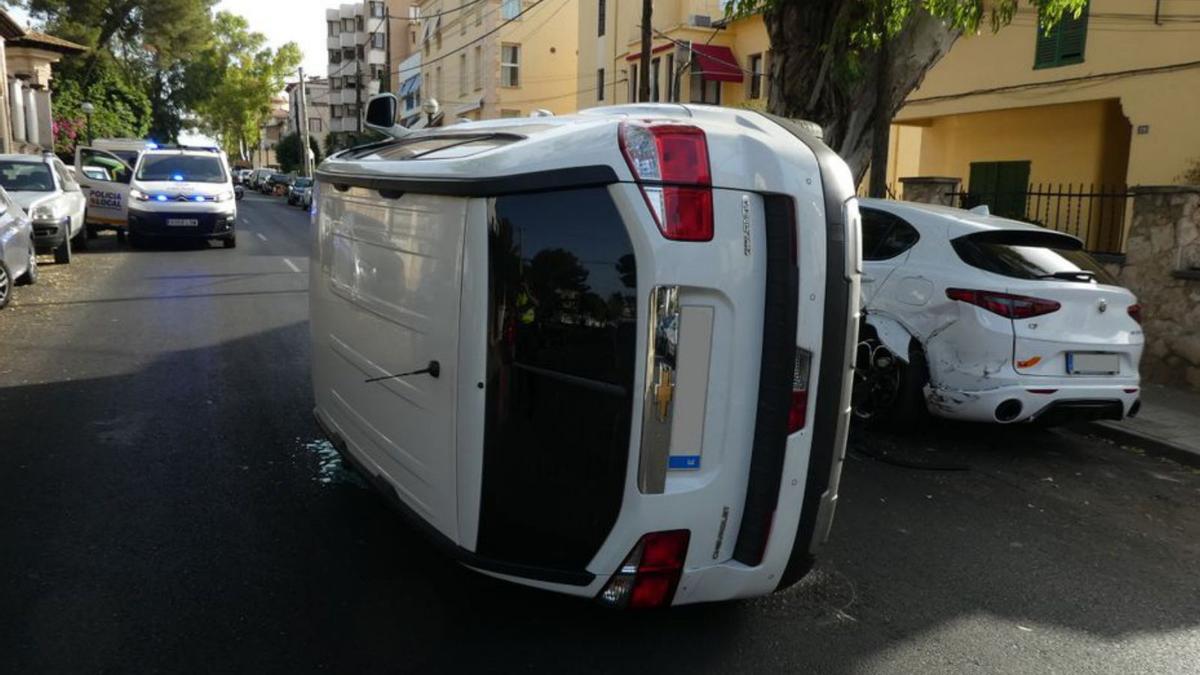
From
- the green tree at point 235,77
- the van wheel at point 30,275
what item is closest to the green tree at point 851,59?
the van wheel at point 30,275

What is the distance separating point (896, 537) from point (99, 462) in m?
4.41

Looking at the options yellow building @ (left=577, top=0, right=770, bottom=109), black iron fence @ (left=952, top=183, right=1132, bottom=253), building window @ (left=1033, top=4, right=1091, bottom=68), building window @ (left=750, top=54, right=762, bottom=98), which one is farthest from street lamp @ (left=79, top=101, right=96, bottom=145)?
building window @ (left=1033, top=4, right=1091, bottom=68)

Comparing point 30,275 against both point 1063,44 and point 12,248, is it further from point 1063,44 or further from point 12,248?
point 1063,44

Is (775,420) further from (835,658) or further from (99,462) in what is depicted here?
(99,462)

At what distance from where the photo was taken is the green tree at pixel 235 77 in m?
A: 52.2

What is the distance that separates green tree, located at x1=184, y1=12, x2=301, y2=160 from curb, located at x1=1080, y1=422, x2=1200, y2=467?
1875 inches

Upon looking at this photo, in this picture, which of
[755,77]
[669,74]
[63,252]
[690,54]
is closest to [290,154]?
[669,74]

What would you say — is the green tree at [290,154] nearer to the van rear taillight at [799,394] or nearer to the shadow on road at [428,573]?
the shadow on road at [428,573]

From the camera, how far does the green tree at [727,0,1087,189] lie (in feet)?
28.3

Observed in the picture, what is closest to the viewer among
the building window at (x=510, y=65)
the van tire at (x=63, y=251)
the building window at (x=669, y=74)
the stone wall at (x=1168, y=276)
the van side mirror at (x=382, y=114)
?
the van side mirror at (x=382, y=114)

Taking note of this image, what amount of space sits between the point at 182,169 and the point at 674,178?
1751 cm

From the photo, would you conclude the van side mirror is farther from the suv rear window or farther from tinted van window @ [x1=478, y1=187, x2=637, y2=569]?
the suv rear window

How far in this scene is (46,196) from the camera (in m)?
14.0

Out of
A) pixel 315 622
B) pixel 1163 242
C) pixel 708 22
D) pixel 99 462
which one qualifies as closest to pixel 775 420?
pixel 315 622
